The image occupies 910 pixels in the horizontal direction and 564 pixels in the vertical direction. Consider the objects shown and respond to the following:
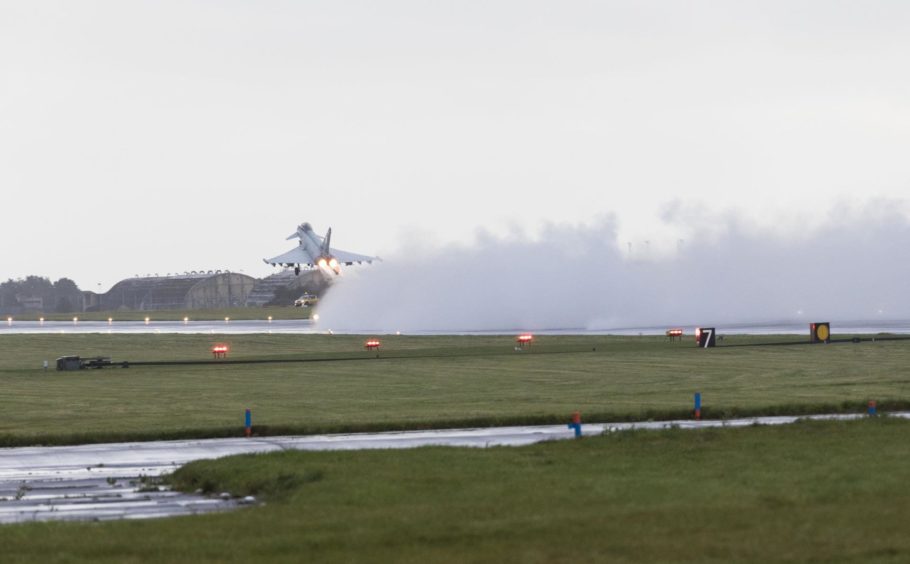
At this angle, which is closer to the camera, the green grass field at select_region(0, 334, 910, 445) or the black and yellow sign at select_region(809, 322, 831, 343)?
the green grass field at select_region(0, 334, 910, 445)

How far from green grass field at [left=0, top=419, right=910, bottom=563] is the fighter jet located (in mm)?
118803

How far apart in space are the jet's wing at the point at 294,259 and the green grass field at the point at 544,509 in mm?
126164

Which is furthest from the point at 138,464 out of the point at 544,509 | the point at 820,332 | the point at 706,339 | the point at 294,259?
the point at 294,259

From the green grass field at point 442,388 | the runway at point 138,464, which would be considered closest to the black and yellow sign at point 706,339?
the green grass field at point 442,388

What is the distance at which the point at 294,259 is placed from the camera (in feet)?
502

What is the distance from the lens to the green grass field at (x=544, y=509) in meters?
14.7

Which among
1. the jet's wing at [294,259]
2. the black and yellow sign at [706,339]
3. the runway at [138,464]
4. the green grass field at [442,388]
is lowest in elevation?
the runway at [138,464]

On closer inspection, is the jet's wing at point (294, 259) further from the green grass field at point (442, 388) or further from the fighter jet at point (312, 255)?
the green grass field at point (442, 388)

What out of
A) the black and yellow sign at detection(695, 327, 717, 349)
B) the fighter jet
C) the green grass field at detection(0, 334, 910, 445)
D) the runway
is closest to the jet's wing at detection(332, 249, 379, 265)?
the fighter jet

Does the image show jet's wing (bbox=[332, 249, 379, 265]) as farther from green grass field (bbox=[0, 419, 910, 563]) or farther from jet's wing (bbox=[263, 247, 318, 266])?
green grass field (bbox=[0, 419, 910, 563])

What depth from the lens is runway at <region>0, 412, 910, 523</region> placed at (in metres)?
19.8

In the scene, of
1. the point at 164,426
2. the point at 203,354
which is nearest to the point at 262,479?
the point at 164,426

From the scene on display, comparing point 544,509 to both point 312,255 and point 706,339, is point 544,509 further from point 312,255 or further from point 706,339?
point 312,255

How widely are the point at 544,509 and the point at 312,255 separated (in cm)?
13804
